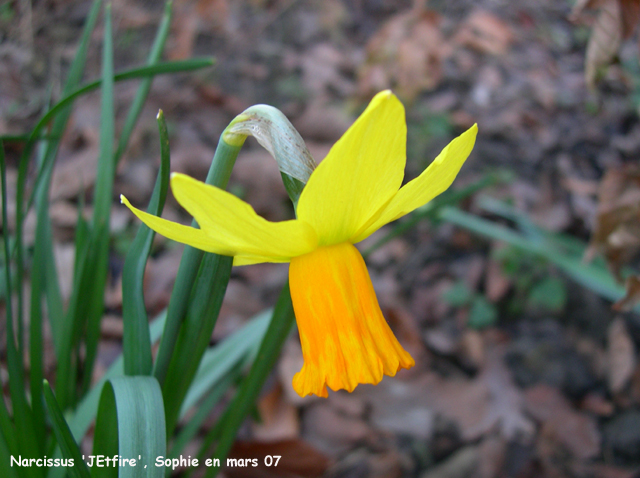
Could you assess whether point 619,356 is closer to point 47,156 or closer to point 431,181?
point 431,181

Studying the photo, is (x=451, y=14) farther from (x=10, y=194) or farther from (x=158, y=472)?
(x=158, y=472)

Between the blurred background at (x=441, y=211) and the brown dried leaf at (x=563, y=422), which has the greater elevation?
the blurred background at (x=441, y=211)

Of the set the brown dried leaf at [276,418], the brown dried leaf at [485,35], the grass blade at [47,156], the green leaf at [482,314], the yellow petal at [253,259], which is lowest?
the brown dried leaf at [276,418]

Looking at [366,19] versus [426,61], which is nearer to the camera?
[426,61]

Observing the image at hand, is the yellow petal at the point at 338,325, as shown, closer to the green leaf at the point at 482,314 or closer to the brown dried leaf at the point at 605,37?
→ the brown dried leaf at the point at 605,37

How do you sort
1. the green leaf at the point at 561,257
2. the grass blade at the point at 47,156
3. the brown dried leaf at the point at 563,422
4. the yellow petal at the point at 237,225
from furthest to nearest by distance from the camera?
the brown dried leaf at the point at 563,422, the green leaf at the point at 561,257, the grass blade at the point at 47,156, the yellow petal at the point at 237,225

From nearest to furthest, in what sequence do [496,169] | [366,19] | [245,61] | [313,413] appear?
[313,413] → [496,169] → [245,61] → [366,19]

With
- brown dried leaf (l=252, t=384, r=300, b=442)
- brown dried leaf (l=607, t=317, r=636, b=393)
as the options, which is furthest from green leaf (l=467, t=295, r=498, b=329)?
brown dried leaf (l=252, t=384, r=300, b=442)

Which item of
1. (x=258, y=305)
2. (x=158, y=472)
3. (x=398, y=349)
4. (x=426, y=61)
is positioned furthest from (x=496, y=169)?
(x=158, y=472)

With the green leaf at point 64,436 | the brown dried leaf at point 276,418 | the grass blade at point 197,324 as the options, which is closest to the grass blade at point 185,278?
the grass blade at point 197,324
